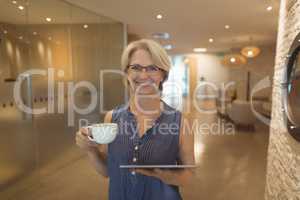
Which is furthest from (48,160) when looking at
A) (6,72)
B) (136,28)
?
(136,28)

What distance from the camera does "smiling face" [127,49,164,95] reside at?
2.97 ft

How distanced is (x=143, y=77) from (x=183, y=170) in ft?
1.38

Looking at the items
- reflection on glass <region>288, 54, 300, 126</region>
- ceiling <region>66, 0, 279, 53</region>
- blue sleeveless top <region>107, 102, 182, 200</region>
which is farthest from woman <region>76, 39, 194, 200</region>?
ceiling <region>66, 0, 279, 53</region>

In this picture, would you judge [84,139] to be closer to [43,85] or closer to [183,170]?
[183,170]

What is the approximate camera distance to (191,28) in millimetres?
5727

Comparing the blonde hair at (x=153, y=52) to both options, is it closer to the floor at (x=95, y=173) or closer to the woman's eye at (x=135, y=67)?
the woman's eye at (x=135, y=67)

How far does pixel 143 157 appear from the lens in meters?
0.90

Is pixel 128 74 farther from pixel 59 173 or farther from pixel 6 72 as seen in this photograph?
pixel 59 173

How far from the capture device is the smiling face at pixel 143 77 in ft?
2.97

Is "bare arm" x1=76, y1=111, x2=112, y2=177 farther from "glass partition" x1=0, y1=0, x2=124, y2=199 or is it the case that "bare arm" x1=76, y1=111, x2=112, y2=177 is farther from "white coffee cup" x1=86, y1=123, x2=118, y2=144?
"glass partition" x1=0, y1=0, x2=124, y2=199

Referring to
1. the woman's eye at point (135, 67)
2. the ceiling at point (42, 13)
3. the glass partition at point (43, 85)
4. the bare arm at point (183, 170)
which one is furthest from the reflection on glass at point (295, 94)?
the ceiling at point (42, 13)

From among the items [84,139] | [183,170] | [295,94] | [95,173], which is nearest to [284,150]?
[295,94]

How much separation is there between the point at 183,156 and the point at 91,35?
155 inches

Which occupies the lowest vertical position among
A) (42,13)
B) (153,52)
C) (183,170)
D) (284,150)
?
(284,150)
